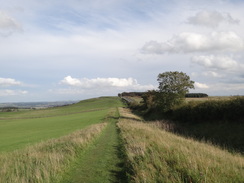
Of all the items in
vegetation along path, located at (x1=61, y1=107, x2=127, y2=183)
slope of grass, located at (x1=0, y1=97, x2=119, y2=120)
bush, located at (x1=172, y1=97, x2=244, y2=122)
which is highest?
bush, located at (x1=172, y1=97, x2=244, y2=122)

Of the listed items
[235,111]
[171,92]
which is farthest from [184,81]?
[235,111]

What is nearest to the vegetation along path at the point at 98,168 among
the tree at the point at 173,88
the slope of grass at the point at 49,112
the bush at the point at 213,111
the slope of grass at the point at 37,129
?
the slope of grass at the point at 37,129

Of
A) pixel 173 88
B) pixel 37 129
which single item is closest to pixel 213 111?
pixel 173 88

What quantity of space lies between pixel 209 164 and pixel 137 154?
154 inches

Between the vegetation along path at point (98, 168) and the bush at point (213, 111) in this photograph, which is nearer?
the vegetation along path at point (98, 168)

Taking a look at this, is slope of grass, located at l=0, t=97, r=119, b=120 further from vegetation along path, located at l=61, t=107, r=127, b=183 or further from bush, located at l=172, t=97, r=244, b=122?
vegetation along path, located at l=61, t=107, r=127, b=183

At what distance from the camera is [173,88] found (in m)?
46.2

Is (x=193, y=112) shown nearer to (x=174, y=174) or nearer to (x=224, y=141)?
(x=224, y=141)

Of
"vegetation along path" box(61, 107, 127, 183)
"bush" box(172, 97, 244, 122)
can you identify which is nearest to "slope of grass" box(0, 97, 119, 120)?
"bush" box(172, 97, 244, 122)

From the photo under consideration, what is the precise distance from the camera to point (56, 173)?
34.3ft

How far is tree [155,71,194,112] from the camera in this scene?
45844 millimetres

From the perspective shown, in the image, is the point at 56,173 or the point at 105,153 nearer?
the point at 56,173

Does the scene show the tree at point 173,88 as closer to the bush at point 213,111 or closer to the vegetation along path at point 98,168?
the bush at point 213,111

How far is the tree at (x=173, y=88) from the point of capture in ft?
150
